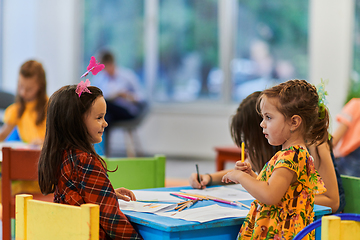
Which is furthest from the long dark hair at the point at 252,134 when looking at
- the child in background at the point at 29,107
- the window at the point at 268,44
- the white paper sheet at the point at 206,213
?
the window at the point at 268,44

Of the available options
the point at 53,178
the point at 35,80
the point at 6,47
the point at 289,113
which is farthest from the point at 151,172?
the point at 6,47

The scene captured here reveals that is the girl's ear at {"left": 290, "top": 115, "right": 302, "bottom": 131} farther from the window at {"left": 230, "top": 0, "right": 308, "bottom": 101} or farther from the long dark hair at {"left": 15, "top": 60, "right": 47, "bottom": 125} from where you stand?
the window at {"left": 230, "top": 0, "right": 308, "bottom": 101}

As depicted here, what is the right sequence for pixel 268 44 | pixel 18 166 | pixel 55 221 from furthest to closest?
1. pixel 268 44
2. pixel 18 166
3. pixel 55 221

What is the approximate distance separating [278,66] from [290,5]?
717 millimetres

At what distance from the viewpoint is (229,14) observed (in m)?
5.86

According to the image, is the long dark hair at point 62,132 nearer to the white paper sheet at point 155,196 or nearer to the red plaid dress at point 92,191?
the red plaid dress at point 92,191

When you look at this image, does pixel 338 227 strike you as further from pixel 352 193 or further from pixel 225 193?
pixel 352 193

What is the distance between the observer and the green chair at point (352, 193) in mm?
1854

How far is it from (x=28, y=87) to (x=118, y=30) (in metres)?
3.89

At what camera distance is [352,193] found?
6.15ft

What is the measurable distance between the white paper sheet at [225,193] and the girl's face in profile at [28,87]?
5.33 ft

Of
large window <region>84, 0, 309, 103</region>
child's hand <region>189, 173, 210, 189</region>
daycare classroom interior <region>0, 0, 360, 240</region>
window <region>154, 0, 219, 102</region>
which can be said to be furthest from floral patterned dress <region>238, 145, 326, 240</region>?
window <region>154, 0, 219, 102</region>

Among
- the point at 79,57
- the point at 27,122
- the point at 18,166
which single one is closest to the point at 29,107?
the point at 27,122

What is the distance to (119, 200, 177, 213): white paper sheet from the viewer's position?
4.58 ft
